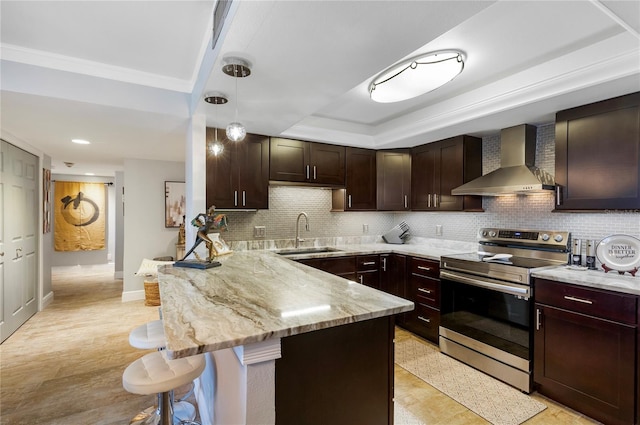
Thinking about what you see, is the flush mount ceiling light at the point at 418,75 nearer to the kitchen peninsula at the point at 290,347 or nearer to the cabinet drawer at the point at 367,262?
the kitchen peninsula at the point at 290,347

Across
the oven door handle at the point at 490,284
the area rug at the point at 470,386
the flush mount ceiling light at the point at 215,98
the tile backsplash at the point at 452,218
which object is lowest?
the area rug at the point at 470,386

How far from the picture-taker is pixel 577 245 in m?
2.70

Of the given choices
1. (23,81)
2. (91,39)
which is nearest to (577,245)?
(91,39)

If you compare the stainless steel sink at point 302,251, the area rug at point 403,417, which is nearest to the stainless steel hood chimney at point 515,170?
the stainless steel sink at point 302,251

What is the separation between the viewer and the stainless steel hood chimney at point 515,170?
9.14 feet

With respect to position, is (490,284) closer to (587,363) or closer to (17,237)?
(587,363)

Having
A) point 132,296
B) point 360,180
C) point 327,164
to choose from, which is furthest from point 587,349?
point 132,296

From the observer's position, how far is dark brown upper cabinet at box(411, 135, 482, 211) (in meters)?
3.48

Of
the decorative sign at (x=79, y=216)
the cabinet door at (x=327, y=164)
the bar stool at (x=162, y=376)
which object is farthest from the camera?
the decorative sign at (x=79, y=216)

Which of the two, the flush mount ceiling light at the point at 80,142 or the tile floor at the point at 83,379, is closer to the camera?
the tile floor at the point at 83,379

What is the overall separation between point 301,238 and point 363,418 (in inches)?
107

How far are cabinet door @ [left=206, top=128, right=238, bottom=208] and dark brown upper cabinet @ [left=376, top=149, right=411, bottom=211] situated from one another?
1.93 m

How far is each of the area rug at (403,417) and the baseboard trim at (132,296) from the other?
14.5 ft

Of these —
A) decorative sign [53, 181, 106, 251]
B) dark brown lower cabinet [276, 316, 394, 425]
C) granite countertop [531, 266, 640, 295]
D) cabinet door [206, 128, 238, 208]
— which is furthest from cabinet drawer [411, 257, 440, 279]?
decorative sign [53, 181, 106, 251]
